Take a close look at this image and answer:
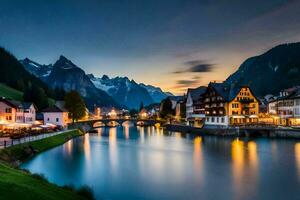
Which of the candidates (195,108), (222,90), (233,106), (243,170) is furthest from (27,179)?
(195,108)

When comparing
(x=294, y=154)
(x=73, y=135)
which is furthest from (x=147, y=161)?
(x=73, y=135)

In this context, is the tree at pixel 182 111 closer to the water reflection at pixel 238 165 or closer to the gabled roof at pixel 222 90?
the gabled roof at pixel 222 90

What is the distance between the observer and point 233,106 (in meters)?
128

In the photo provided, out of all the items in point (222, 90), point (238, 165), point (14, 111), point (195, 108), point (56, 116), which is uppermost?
point (222, 90)

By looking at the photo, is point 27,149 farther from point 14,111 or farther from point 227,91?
point 227,91

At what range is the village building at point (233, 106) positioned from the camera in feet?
420

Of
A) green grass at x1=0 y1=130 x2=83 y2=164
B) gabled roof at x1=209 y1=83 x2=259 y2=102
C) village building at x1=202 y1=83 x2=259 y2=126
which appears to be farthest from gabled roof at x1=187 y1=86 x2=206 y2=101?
green grass at x1=0 y1=130 x2=83 y2=164

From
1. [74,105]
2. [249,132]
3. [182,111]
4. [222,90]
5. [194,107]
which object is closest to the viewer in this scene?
[249,132]

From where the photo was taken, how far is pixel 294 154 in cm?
6806

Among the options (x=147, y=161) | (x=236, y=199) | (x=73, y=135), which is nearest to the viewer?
(x=236, y=199)

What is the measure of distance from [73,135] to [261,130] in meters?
63.4

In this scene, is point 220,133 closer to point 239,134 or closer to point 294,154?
point 239,134

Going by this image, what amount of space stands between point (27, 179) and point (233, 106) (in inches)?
4317

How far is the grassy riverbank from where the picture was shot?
68.4ft
